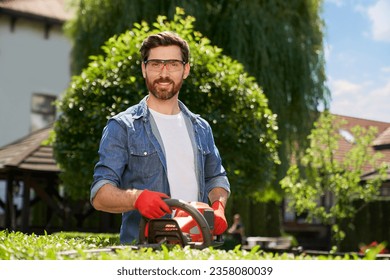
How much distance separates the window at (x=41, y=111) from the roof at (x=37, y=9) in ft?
8.74

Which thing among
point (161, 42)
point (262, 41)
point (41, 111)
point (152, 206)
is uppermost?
point (262, 41)

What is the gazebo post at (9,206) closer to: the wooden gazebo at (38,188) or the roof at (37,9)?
the wooden gazebo at (38,188)

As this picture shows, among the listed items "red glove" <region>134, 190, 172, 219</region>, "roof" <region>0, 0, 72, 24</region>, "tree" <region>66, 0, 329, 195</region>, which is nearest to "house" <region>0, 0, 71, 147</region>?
"roof" <region>0, 0, 72, 24</region>

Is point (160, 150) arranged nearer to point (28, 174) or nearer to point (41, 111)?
point (28, 174)

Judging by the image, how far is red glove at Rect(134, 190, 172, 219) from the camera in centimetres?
302

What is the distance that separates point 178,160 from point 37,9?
2307 centimetres

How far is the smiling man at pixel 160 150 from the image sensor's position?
3404mm

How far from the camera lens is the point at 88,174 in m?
11.3

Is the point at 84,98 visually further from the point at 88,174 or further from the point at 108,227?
the point at 108,227

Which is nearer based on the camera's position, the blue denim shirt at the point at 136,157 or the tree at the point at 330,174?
the blue denim shirt at the point at 136,157

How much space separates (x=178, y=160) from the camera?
12.1ft

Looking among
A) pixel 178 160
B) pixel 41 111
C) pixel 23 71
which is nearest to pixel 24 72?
pixel 23 71

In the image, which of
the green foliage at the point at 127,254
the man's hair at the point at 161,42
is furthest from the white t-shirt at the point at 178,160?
the green foliage at the point at 127,254
